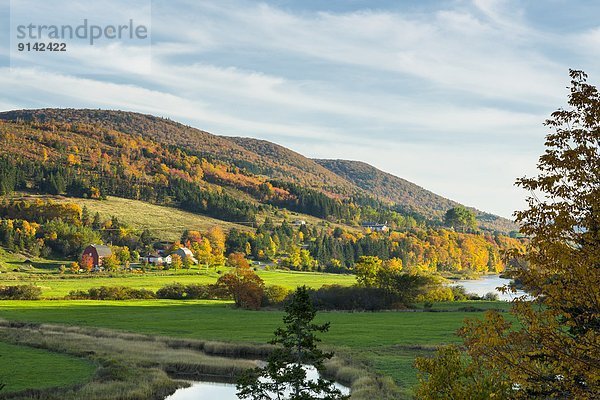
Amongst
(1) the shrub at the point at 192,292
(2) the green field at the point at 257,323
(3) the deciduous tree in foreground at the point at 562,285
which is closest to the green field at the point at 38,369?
(2) the green field at the point at 257,323

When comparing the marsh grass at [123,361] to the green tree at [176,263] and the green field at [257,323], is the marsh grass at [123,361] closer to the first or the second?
the green field at [257,323]

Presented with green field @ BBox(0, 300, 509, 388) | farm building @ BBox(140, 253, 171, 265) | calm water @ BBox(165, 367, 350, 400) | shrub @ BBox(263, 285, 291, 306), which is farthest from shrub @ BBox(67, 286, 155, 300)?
calm water @ BBox(165, 367, 350, 400)

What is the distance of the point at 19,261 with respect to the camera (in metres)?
152

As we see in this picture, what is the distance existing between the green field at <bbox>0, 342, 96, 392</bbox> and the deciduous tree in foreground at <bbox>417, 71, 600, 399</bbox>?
2915 cm

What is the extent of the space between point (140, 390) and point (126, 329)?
30.6 metres

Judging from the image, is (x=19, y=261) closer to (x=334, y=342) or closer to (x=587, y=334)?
(x=334, y=342)

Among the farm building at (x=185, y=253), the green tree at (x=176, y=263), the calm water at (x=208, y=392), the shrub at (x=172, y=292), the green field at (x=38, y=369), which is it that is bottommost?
the calm water at (x=208, y=392)

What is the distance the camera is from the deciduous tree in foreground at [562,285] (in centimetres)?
1384

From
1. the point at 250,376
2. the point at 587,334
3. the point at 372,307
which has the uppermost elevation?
the point at 587,334

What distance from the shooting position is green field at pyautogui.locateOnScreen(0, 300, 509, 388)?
4989 cm

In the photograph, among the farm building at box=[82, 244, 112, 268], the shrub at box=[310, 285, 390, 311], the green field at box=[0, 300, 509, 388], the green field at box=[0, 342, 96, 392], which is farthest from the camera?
the farm building at box=[82, 244, 112, 268]

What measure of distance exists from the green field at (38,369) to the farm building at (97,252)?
113606mm

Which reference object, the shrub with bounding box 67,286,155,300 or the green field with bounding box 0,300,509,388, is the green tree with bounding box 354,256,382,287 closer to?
the green field with bounding box 0,300,509,388

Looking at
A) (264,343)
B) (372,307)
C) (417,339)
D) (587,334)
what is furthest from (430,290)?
(587,334)
